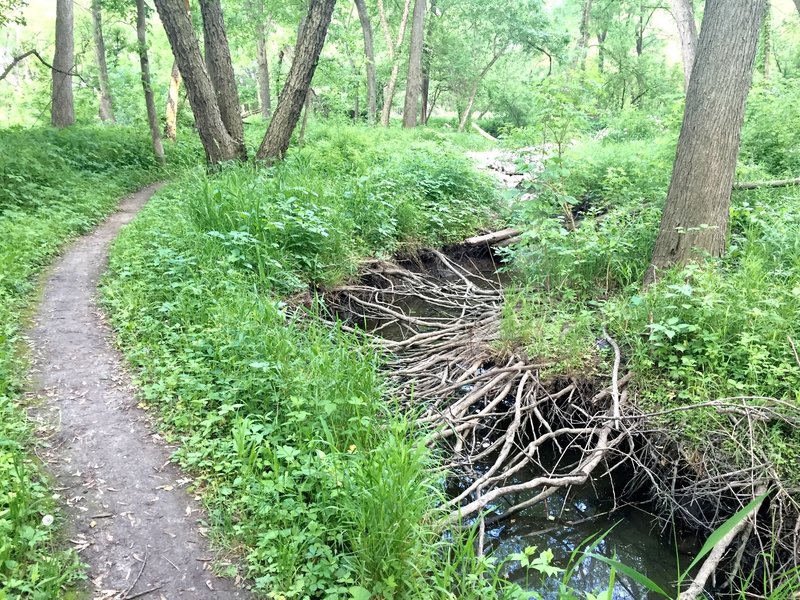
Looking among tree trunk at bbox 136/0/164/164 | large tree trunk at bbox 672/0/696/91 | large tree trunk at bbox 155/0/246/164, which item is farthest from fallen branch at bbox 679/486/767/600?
tree trunk at bbox 136/0/164/164

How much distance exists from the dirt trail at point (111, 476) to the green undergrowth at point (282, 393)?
16cm

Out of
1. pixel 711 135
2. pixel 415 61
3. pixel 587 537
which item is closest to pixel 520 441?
pixel 587 537

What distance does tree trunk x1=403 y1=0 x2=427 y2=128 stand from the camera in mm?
17531

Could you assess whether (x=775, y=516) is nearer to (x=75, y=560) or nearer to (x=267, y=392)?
(x=267, y=392)

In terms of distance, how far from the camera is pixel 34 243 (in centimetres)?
602

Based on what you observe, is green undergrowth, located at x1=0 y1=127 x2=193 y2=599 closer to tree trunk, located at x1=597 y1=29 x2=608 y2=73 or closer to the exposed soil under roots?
the exposed soil under roots

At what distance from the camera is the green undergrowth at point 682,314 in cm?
338

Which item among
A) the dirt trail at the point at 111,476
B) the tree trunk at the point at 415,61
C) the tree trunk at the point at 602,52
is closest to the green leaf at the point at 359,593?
the dirt trail at the point at 111,476

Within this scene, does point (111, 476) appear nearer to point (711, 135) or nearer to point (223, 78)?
point (711, 135)

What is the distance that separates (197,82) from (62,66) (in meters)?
6.57

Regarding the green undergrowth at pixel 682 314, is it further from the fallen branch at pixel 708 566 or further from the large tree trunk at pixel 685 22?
the large tree trunk at pixel 685 22

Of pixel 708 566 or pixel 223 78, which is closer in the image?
pixel 708 566

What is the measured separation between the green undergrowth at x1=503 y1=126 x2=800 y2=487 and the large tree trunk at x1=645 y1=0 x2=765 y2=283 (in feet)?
1.03

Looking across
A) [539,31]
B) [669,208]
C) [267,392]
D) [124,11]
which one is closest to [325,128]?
[124,11]
